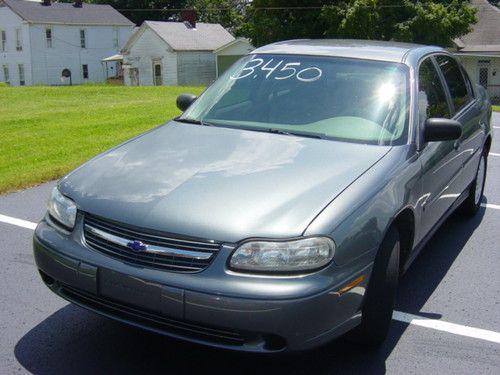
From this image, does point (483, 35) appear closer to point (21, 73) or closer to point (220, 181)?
point (21, 73)

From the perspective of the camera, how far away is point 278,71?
4.80 metres

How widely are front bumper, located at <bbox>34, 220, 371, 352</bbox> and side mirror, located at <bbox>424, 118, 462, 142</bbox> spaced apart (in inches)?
50.1

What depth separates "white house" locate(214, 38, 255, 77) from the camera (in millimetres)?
45750

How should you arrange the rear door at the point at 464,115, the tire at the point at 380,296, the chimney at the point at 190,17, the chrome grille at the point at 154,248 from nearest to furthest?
the chrome grille at the point at 154,248
the tire at the point at 380,296
the rear door at the point at 464,115
the chimney at the point at 190,17

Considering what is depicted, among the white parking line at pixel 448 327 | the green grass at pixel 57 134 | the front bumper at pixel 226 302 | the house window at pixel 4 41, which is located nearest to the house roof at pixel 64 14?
the house window at pixel 4 41

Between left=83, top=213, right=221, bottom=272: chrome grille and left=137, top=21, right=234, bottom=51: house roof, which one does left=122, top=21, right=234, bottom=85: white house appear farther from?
left=83, top=213, right=221, bottom=272: chrome grille

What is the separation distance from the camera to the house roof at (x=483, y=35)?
37.4m

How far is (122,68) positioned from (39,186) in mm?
46321

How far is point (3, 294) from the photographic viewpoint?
436cm

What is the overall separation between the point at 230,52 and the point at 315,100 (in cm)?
4350

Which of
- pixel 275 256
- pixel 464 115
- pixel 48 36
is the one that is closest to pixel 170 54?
pixel 48 36

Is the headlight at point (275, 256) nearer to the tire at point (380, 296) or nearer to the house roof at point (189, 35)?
the tire at point (380, 296)

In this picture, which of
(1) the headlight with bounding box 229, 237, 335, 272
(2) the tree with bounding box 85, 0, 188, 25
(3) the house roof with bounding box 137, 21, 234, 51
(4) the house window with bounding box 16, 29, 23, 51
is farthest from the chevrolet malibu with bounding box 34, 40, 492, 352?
(2) the tree with bounding box 85, 0, 188, 25

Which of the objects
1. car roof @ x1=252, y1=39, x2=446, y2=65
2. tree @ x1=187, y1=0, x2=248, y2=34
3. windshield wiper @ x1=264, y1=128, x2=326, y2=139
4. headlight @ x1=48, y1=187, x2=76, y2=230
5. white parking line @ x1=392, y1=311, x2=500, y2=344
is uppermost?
tree @ x1=187, y1=0, x2=248, y2=34
